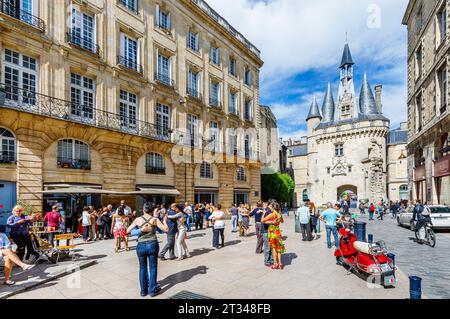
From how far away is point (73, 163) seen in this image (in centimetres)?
1384

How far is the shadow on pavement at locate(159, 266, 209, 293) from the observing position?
5788 mm

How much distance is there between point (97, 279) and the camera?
245 inches

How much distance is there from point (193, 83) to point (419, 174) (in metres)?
20.5

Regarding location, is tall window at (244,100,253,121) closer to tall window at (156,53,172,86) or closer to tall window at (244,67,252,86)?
tall window at (244,67,252,86)

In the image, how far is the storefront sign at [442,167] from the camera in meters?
16.2

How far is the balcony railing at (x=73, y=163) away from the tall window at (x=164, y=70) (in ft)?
26.5

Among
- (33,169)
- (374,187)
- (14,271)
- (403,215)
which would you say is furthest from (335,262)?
(374,187)

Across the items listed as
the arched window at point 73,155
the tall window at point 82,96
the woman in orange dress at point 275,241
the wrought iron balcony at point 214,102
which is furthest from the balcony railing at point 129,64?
the woman in orange dress at point 275,241

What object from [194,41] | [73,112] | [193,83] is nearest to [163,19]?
[194,41]

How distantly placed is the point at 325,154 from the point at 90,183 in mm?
44508

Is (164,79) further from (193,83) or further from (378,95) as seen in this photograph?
(378,95)

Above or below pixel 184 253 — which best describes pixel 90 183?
above

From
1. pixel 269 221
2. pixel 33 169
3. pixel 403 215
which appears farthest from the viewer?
pixel 403 215
